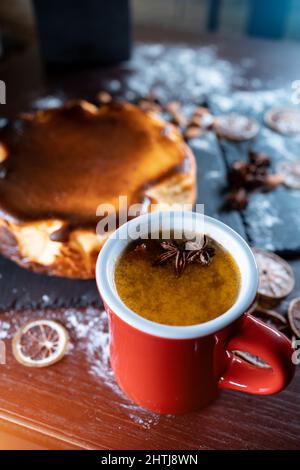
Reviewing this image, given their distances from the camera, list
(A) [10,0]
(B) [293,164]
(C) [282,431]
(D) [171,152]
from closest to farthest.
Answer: (C) [282,431]
(D) [171,152]
(B) [293,164]
(A) [10,0]

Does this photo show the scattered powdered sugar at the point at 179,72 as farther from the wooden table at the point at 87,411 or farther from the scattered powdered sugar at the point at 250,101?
the wooden table at the point at 87,411

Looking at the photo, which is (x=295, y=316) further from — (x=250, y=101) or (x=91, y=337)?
(x=250, y=101)

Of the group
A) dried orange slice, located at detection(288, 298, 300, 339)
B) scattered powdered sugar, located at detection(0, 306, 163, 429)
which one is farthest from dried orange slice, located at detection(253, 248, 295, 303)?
scattered powdered sugar, located at detection(0, 306, 163, 429)

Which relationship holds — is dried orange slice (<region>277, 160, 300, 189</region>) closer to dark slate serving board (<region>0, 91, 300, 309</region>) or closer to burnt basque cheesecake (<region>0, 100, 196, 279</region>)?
dark slate serving board (<region>0, 91, 300, 309</region>)

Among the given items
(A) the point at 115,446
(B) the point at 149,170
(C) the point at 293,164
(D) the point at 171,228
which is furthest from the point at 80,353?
(C) the point at 293,164

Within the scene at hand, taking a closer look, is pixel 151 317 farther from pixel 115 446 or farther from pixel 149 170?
pixel 149 170

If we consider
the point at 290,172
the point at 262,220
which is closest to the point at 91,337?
the point at 262,220
